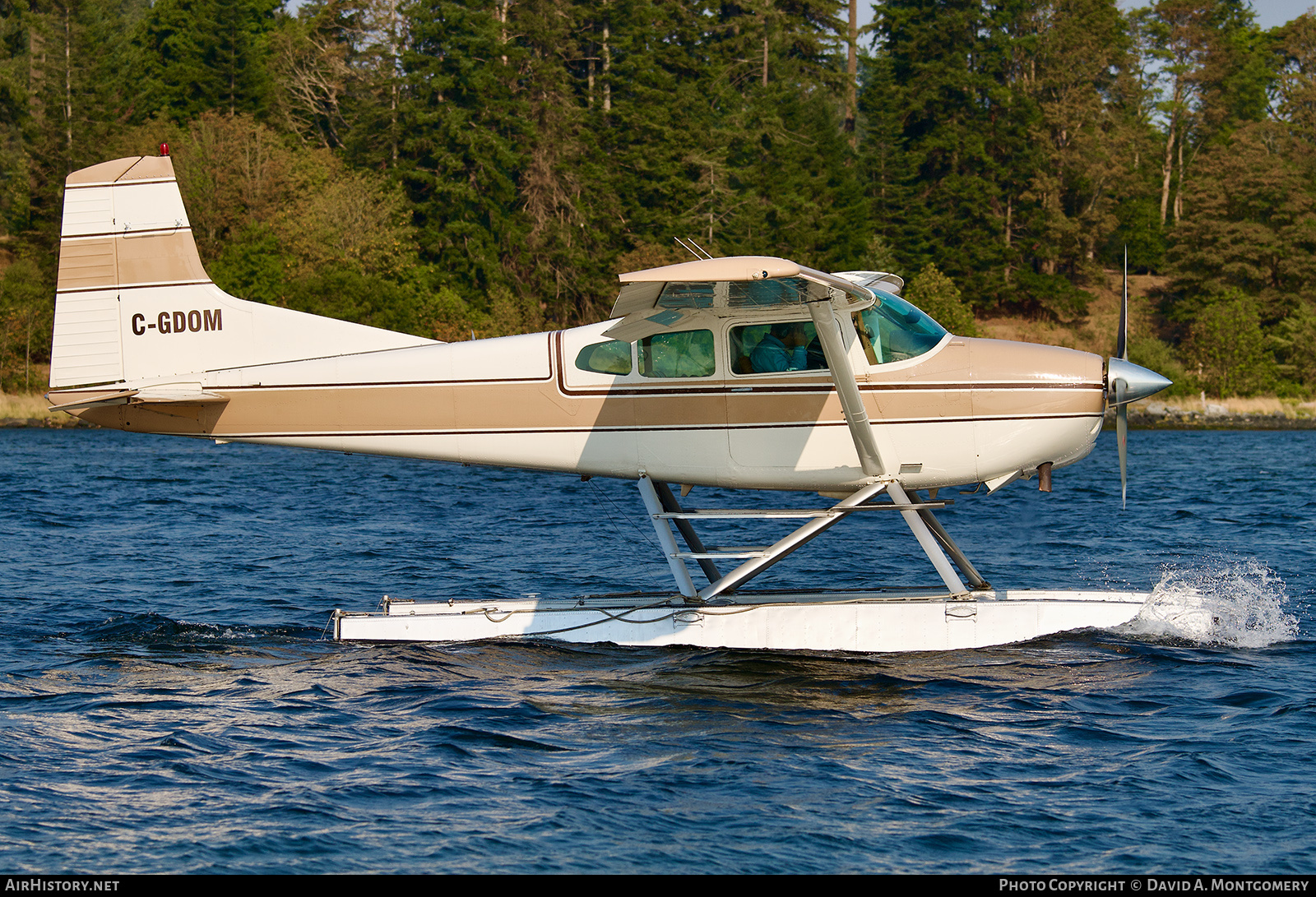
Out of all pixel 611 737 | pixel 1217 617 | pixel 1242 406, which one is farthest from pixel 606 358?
pixel 1242 406

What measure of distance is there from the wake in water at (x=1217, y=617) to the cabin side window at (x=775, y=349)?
12.7ft

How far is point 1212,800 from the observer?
24.2 feet

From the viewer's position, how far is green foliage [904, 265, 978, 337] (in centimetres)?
5969

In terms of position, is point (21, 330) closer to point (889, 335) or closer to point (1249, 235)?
point (889, 335)

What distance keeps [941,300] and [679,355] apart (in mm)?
52037

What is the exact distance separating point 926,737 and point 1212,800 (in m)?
1.85

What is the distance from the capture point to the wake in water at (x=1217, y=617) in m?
11.1

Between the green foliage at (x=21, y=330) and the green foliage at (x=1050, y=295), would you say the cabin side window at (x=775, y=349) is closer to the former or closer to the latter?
the green foliage at (x=21, y=330)

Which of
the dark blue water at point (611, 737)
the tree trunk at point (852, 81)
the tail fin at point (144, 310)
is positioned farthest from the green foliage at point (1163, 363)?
the tail fin at point (144, 310)

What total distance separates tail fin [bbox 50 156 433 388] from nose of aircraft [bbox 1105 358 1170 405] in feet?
19.4

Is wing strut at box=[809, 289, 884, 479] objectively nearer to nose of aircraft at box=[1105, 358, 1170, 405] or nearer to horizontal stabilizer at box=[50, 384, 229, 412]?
nose of aircraft at box=[1105, 358, 1170, 405]

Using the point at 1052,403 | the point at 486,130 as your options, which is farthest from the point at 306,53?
the point at 1052,403

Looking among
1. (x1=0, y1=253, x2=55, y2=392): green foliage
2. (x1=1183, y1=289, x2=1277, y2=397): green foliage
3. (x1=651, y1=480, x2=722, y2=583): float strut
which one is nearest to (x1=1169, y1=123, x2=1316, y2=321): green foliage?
(x1=1183, y1=289, x2=1277, y2=397): green foliage

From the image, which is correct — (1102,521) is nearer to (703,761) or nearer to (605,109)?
(703,761)
